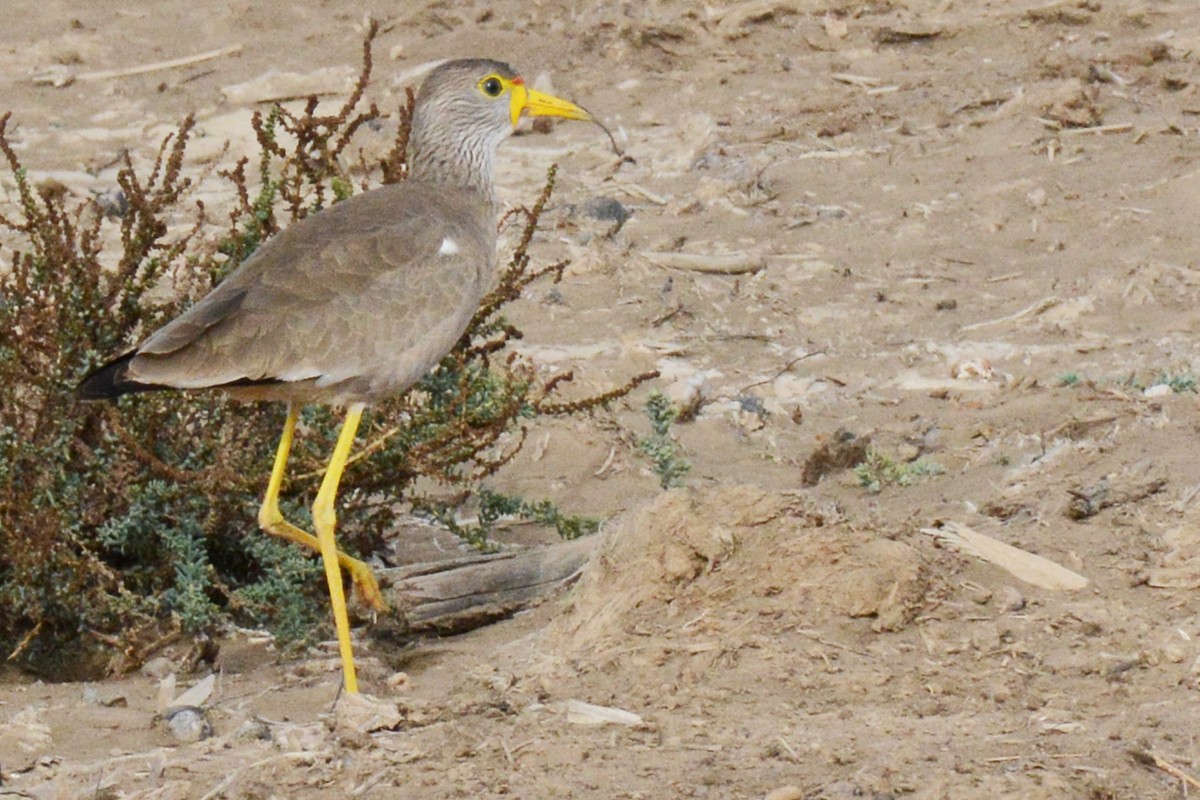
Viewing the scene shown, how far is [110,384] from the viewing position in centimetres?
516

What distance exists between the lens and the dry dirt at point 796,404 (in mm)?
4449

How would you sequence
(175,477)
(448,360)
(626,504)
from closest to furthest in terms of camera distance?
(175,477) → (448,360) → (626,504)

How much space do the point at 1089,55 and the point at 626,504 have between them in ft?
19.4

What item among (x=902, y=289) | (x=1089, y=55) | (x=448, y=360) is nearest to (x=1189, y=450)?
(x=448, y=360)

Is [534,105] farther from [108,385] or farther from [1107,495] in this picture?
[1107,495]

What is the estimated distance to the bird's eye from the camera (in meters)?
6.79

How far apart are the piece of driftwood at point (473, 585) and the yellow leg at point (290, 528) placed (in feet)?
0.26

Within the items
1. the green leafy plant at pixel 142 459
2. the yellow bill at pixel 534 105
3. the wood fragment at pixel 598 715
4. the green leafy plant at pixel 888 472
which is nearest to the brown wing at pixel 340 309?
the green leafy plant at pixel 142 459

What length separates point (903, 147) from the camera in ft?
35.9

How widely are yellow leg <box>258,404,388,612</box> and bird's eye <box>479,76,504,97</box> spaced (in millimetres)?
1628

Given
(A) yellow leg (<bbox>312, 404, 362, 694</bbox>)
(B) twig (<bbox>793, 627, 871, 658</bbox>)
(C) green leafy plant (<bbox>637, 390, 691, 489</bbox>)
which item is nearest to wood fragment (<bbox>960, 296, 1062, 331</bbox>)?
(C) green leafy plant (<bbox>637, 390, 691, 489</bbox>)

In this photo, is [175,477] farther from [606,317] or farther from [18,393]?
[606,317]

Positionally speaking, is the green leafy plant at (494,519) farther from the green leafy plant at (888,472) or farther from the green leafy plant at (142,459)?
the green leafy plant at (888,472)

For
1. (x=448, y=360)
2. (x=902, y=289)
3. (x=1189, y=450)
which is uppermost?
(x=448, y=360)
